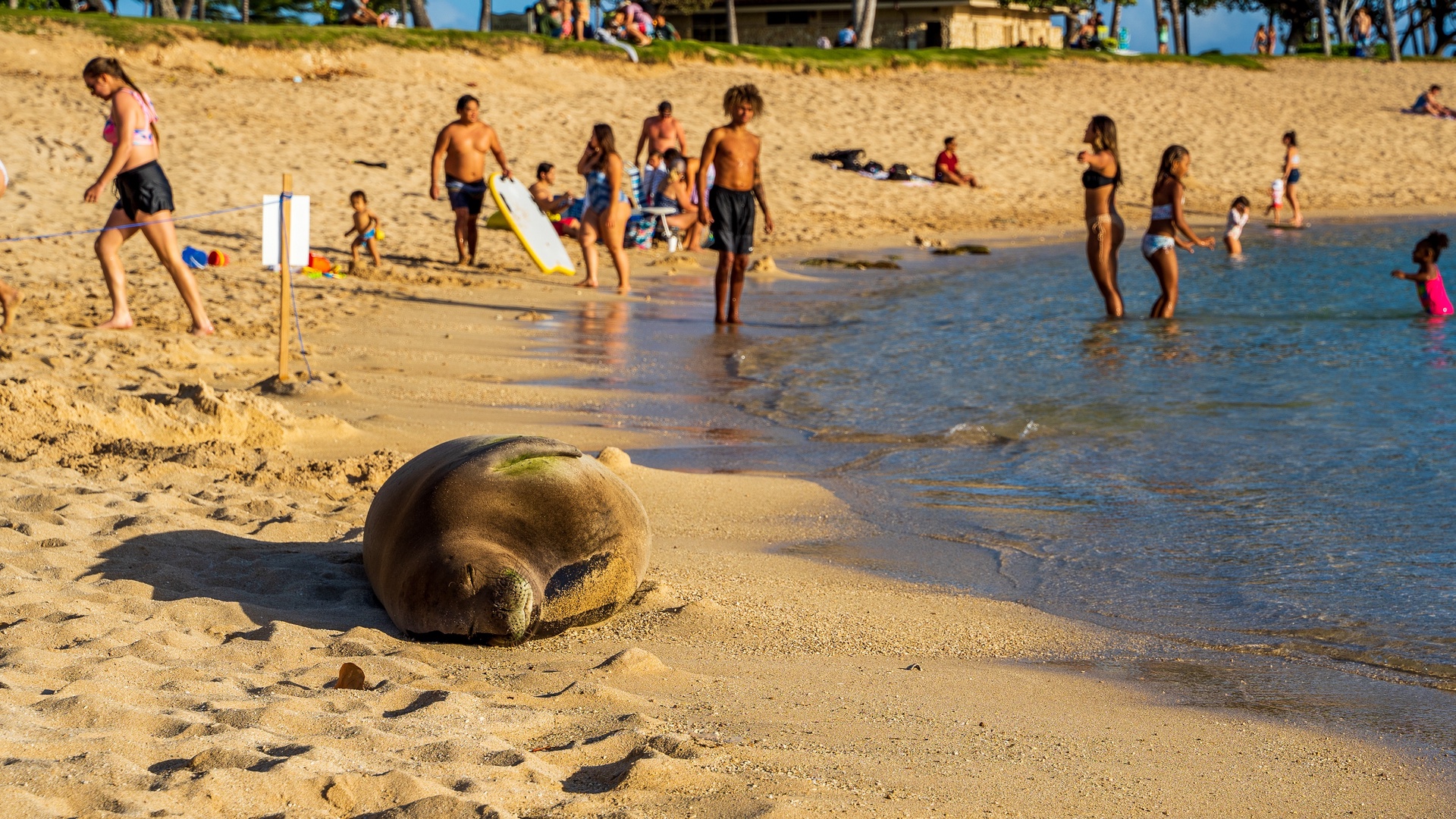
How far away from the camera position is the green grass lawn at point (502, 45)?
2084 centimetres

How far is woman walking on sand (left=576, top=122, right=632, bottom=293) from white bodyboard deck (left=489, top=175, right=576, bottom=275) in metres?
0.49

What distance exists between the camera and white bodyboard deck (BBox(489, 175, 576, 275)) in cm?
1147

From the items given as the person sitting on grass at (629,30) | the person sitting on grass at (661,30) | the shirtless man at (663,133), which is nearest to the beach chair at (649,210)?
the shirtless man at (663,133)

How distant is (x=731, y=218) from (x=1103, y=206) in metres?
3.11

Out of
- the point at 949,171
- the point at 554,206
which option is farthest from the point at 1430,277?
the point at 949,171

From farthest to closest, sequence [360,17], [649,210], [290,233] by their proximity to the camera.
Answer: [360,17], [649,210], [290,233]

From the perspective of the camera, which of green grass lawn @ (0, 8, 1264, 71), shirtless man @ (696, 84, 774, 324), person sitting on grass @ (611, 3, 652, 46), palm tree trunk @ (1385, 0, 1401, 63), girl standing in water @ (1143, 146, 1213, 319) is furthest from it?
palm tree trunk @ (1385, 0, 1401, 63)

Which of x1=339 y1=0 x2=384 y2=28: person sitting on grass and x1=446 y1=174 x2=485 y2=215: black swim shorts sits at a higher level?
x1=339 y1=0 x2=384 y2=28: person sitting on grass

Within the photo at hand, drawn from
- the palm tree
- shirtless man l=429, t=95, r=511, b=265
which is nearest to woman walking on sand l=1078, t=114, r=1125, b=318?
shirtless man l=429, t=95, r=511, b=265

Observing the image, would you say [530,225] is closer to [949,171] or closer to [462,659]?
[462,659]

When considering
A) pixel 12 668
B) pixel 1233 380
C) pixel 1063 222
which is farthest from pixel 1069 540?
pixel 1063 222

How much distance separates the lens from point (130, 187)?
305 inches

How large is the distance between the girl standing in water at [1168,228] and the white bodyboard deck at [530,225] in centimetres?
548

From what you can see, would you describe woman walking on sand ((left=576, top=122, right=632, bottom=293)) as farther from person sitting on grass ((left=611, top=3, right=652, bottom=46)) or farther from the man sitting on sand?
the man sitting on sand
